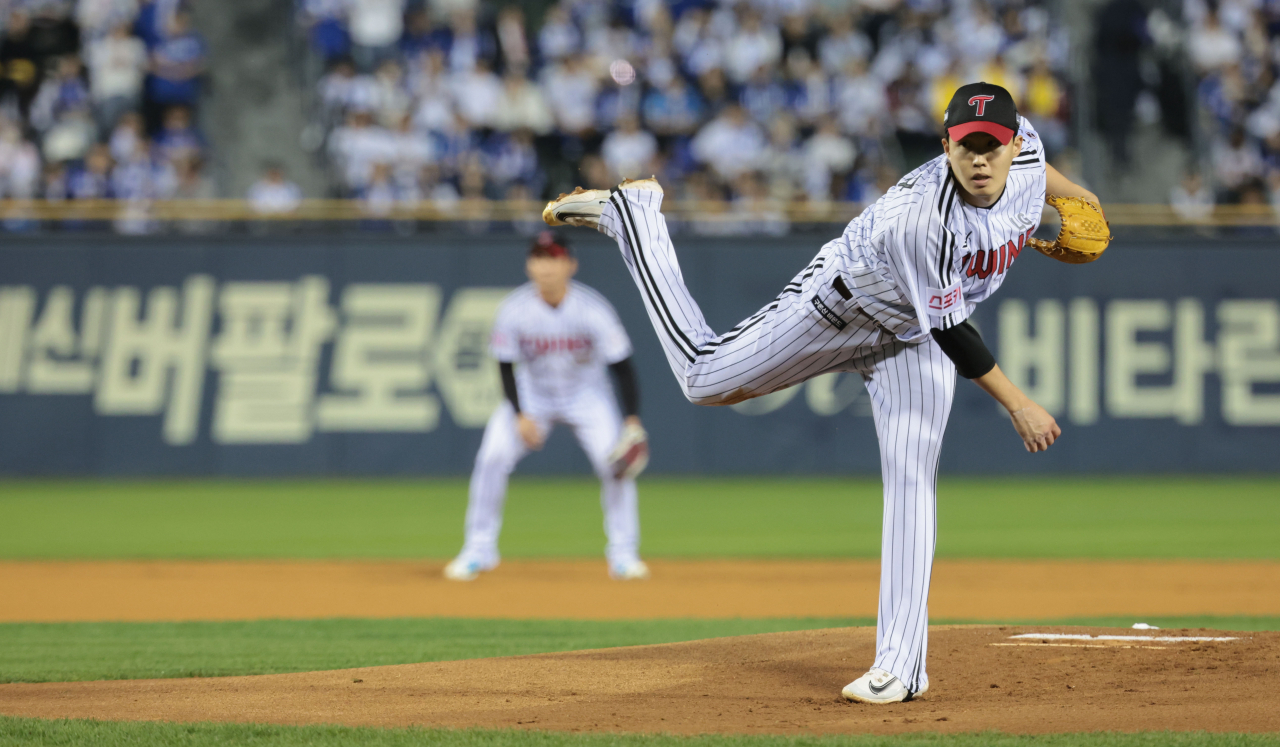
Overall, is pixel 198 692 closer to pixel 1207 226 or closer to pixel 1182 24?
pixel 1207 226

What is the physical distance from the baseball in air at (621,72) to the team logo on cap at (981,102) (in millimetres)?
8491

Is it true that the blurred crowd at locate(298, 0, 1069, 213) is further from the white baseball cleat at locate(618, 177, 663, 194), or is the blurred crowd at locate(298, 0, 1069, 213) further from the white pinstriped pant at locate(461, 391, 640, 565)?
the white baseball cleat at locate(618, 177, 663, 194)

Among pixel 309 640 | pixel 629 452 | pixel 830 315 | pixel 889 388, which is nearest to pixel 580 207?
pixel 830 315

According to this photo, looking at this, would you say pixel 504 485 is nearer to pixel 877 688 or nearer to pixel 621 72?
pixel 877 688

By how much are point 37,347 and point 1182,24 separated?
43.0ft

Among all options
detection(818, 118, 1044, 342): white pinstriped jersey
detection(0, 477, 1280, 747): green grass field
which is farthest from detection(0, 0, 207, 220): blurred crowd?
detection(818, 118, 1044, 342): white pinstriped jersey

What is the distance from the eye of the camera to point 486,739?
3.90 meters

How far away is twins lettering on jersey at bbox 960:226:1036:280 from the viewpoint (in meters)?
4.19

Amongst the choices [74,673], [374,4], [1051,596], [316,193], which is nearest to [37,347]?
[316,193]

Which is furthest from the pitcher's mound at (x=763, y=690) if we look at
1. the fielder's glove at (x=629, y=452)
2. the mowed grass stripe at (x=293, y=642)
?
the fielder's glove at (x=629, y=452)

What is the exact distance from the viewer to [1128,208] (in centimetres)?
1454

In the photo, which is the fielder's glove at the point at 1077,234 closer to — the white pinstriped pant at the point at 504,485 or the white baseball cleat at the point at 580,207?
the white baseball cleat at the point at 580,207

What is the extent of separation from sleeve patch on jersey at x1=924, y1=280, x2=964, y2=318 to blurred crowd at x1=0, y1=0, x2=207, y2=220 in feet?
38.4

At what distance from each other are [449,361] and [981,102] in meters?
10.3
